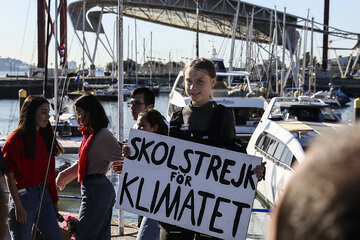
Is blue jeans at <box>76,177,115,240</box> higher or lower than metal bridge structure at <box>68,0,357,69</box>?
lower

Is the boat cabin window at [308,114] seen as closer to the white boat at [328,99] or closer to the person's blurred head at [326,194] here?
the person's blurred head at [326,194]

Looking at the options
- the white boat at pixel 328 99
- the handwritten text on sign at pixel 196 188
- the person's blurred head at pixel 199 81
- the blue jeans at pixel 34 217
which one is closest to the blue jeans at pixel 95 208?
the blue jeans at pixel 34 217

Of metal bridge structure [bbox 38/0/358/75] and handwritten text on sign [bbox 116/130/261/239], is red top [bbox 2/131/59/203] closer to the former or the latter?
handwritten text on sign [bbox 116/130/261/239]

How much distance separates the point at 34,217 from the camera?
4582 mm

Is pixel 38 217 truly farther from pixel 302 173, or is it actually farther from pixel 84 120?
pixel 302 173

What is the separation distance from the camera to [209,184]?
384 centimetres

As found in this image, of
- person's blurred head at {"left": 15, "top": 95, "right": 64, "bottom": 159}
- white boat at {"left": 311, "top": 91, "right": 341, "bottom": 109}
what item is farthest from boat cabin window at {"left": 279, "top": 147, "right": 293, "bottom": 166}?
white boat at {"left": 311, "top": 91, "right": 341, "bottom": 109}

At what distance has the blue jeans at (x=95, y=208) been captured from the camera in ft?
15.3

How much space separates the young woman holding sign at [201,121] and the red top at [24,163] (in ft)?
3.82

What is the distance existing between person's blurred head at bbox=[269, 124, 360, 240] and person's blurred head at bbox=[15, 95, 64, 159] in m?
3.88

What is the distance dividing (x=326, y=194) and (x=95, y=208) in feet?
13.2

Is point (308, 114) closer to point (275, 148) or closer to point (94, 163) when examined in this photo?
point (275, 148)

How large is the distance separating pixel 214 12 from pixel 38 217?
72206 mm

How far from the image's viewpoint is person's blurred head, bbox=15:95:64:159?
4.56 m
